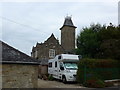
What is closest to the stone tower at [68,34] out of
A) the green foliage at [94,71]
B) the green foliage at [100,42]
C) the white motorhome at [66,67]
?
the green foliage at [100,42]

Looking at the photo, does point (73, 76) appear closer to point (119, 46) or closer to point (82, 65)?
point (82, 65)

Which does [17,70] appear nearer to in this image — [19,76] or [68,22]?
[19,76]

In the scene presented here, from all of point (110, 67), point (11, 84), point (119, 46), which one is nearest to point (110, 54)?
point (119, 46)

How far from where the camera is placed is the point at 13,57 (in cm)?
1333

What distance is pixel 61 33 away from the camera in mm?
58656

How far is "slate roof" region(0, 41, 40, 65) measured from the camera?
42.2 feet

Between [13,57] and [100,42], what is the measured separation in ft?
61.7

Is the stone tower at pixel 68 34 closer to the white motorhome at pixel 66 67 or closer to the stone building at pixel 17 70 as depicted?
the white motorhome at pixel 66 67

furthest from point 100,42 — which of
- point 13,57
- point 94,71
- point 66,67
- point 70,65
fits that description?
point 13,57

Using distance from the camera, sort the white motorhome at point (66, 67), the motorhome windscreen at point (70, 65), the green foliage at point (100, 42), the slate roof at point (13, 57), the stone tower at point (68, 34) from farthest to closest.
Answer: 1. the stone tower at point (68, 34)
2. the green foliage at point (100, 42)
3. the motorhome windscreen at point (70, 65)
4. the white motorhome at point (66, 67)
5. the slate roof at point (13, 57)

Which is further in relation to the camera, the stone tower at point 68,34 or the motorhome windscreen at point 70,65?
the stone tower at point 68,34

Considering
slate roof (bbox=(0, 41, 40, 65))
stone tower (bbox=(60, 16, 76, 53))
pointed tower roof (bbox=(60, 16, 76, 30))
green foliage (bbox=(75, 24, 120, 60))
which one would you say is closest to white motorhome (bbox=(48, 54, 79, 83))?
green foliage (bbox=(75, 24, 120, 60))

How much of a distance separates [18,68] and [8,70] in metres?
0.66

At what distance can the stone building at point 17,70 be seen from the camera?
1275 centimetres
